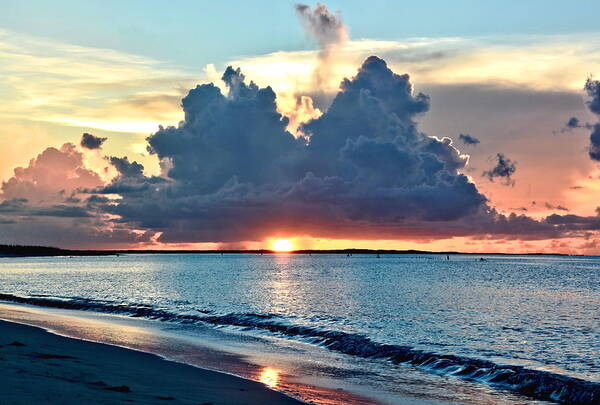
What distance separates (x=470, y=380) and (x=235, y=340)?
15.8 metres

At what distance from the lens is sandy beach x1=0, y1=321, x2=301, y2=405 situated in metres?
16.1

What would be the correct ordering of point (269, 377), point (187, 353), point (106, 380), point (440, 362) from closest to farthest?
point (106, 380) → point (269, 377) → point (440, 362) → point (187, 353)

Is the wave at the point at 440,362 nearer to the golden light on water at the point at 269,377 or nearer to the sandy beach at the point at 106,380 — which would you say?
the golden light on water at the point at 269,377

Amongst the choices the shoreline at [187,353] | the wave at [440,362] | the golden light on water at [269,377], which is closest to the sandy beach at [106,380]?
the shoreline at [187,353]

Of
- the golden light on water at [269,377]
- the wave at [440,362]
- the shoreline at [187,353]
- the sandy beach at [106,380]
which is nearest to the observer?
the sandy beach at [106,380]

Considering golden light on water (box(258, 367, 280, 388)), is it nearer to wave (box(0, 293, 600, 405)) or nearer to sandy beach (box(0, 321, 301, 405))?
sandy beach (box(0, 321, 301, 405))

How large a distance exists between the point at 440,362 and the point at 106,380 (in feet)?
53.2

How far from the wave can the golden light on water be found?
7308 millimetres

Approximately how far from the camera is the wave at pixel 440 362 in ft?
77.7

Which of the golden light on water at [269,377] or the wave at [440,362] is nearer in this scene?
the golden light on water at [269,377]

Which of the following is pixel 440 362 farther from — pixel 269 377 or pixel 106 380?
pixel 106 380

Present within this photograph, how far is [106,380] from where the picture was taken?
19.8 m

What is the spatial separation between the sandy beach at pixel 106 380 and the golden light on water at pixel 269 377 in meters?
0.61

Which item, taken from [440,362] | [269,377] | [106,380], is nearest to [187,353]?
[269,377]
